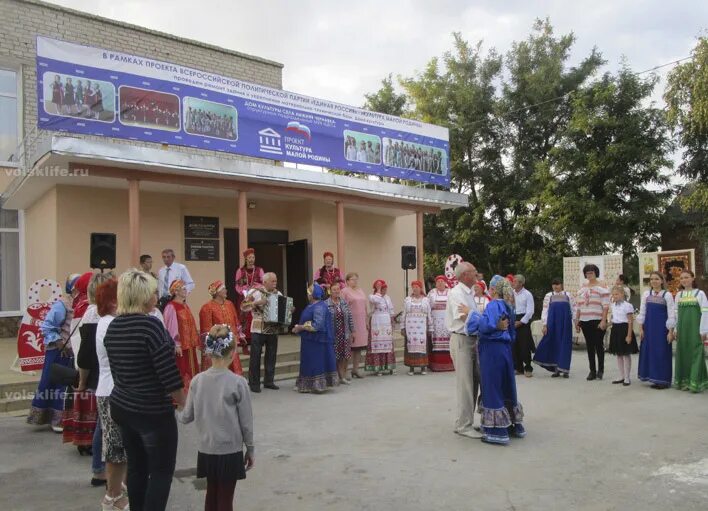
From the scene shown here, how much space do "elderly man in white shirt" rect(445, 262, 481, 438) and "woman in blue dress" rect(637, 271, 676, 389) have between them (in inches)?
146

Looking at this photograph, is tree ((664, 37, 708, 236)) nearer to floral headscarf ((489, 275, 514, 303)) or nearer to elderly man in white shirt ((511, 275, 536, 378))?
elderly man in white shirt ((511, 275, 536, 378))

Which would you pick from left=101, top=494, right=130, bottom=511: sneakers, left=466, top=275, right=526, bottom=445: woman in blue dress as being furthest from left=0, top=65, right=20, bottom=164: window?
left=466, top=275, right=526, bottom=445: woman in blue dress

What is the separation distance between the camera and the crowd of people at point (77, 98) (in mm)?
9242

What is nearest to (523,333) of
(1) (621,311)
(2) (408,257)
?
(1) (621,311)

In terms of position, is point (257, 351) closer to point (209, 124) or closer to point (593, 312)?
point (209, 124)

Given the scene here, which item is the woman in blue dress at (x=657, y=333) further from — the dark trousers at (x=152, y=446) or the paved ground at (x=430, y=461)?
the dark trousers at (x=152, y=446)

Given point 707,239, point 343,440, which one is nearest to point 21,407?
point 343,440

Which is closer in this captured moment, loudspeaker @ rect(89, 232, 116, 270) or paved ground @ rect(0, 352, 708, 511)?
paved ground @ rect(0, 352, 708, 511)

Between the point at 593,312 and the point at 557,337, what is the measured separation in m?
0.78

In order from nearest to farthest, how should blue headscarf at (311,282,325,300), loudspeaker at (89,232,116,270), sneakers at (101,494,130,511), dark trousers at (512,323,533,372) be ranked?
sneakers at (101,494,130,511) → blue headscarf at (311,282,325,300) → loudspeaker at (89,232,116,270) → dark trousers at (512,323,533,372)

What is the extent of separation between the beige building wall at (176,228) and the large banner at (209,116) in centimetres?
174

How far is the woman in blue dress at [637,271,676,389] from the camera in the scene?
27.5 feet

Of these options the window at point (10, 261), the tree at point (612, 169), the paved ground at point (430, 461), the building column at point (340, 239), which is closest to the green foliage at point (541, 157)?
the tree at point (612, 169)

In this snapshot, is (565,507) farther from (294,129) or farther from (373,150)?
(373,150)
